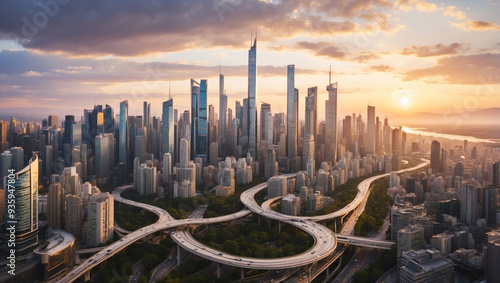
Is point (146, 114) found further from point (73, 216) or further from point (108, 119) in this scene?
point (73, 216)

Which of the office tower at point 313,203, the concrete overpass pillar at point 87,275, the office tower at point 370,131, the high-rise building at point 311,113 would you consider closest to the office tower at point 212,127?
the high-rise building at point 311,113

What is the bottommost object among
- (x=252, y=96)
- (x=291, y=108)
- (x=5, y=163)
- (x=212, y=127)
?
(x=5, y=163)

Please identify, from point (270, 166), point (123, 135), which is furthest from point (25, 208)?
point (270, 166)

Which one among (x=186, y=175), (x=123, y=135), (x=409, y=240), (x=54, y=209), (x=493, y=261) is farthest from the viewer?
A: (x=123, y=135)

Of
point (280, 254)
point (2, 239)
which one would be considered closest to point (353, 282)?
point (280, 254)

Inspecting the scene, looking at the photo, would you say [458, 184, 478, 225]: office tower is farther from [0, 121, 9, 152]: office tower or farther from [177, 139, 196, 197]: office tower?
[0, 121, 9, 152]: office tower

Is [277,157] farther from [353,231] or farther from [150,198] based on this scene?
[353,231]
